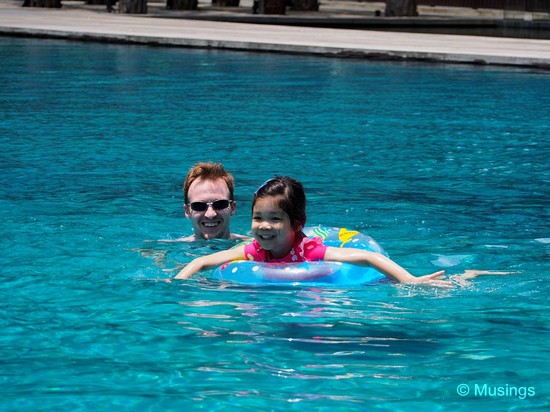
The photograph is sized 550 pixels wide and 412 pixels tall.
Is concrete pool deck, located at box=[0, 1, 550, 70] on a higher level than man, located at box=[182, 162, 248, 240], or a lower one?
higher

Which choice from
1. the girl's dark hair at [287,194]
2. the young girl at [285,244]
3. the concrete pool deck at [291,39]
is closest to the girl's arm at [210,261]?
the young girl at [285,244]

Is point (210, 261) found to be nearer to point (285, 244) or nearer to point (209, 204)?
point (285, 244)

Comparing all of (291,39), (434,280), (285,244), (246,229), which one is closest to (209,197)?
(285,244)

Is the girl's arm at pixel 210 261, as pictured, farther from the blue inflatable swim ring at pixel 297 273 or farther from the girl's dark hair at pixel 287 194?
the girl's dark hair at pixel 287 194

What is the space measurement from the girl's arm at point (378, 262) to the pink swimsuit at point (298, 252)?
7 centimetres

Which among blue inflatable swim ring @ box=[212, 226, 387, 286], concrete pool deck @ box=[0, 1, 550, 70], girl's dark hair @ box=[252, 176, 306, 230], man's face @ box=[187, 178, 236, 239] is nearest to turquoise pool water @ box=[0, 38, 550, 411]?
blue inflatable swim ring @ box=[212, 226, 387, 286]

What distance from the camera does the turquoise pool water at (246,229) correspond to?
4.85 m

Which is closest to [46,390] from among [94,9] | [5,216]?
[5,216]

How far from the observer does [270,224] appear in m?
5.98

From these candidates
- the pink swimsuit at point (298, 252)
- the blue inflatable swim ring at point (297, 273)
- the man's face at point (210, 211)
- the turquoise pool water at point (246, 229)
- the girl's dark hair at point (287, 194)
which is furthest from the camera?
the man's face at point (210, 211)

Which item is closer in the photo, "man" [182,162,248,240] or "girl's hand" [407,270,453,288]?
"girl's hand" [407,270,453,288]

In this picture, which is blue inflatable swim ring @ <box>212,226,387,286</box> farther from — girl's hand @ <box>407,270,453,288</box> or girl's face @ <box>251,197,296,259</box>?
girl's hand @ <box>407,270,453,288</box>

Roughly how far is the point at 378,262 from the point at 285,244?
0.53 metres

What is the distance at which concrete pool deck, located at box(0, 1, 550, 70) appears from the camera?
19.0m
